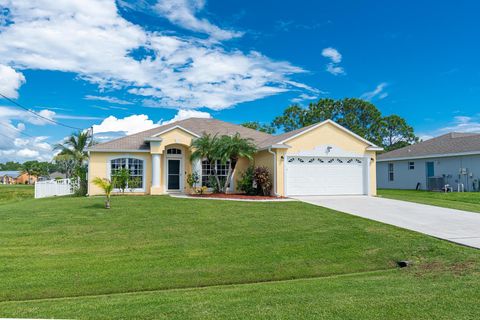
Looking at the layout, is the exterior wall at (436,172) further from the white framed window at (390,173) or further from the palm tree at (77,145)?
the palm tree at (77,145)

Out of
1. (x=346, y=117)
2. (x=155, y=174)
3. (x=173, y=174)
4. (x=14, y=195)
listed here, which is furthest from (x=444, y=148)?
(x=14, y=195)

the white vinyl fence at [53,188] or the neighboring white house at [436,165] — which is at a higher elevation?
the neighboring white house at [436,165]

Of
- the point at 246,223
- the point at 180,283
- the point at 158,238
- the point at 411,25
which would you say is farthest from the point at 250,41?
the point at 180,283

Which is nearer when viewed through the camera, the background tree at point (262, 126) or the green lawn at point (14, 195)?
the green lawn at point (14, 195)

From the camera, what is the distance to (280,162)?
1902 cm

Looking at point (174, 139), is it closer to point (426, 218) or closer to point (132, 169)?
point (132, 169)

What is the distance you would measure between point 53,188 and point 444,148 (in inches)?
1131

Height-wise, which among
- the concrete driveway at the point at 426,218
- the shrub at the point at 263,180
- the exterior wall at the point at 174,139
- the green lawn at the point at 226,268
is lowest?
the green lawn at the point at 226,268

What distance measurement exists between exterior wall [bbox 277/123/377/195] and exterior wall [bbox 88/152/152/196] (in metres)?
7.98

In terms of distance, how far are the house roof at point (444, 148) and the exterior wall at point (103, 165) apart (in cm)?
2075

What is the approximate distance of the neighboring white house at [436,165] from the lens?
79.0 ft

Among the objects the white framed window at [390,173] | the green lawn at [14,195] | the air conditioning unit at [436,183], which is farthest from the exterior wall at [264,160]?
the green lawn at [14,195]

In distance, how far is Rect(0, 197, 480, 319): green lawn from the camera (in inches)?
196

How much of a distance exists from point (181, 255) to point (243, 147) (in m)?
11.5
